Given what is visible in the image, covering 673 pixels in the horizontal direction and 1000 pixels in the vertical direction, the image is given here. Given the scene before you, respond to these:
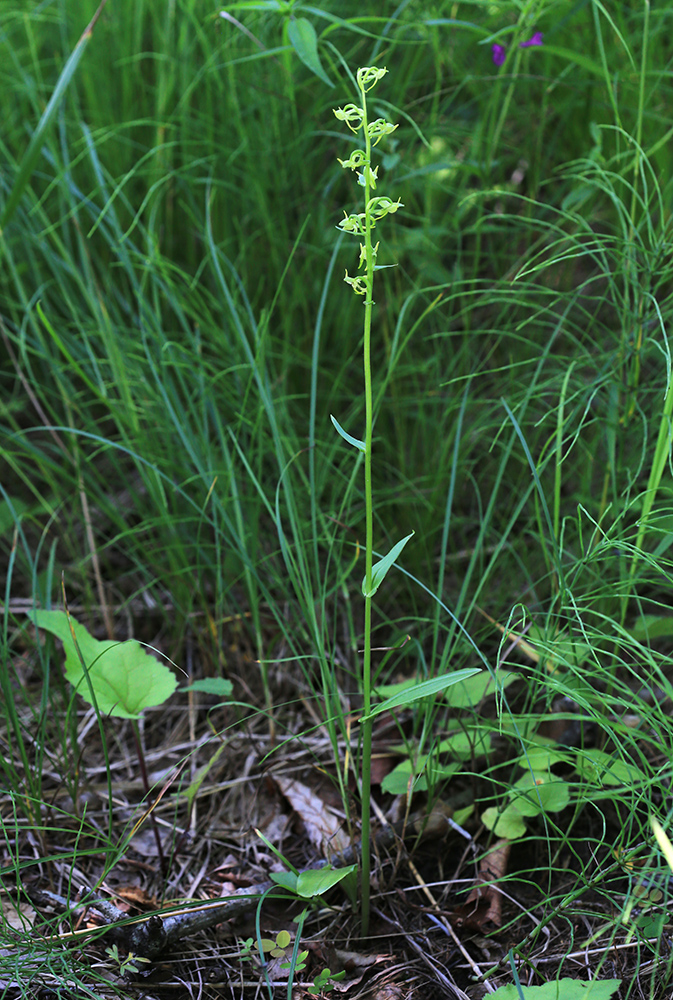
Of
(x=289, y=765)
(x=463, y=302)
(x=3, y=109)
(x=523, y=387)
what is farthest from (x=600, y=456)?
(x=3, y=109)

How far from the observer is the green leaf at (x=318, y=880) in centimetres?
102

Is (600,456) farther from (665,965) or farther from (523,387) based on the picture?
(665,965)

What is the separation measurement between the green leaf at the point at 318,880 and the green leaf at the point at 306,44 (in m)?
1.21

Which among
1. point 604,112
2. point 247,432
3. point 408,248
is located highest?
point 604,112

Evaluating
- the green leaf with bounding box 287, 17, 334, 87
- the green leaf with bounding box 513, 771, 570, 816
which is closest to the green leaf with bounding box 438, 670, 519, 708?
the green leaf with bounding box 513, 771, 570, 816

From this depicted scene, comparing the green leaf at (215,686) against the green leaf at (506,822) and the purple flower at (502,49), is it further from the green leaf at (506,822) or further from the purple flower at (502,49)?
the purple flower at (502,49)

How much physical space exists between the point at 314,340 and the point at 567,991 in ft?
3.74

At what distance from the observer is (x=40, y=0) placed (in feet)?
7.98

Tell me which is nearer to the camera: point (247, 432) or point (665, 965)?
point (665, 965)

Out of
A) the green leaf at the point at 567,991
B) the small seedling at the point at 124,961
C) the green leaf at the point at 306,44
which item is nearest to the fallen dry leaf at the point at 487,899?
the green leaf at the point at 567,991

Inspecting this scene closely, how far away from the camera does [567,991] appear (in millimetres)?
917

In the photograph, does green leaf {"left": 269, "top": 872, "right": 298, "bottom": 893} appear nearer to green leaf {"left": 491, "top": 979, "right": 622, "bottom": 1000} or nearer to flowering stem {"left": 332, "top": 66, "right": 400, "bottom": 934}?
flowering stem {"left": 332, "top": 66, "right": 400, "bottom": 934}

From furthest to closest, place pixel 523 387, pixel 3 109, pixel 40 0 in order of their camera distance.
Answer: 1. pixel 40 0
2. pixel 3 109
3. pixel 523 387

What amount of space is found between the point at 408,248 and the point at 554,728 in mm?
1064
